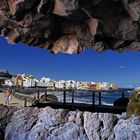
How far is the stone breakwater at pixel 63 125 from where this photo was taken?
961 centimetres

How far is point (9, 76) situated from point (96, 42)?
14823mm

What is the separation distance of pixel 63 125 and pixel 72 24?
294cm

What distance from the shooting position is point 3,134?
A: 11773 mm

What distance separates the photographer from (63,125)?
10.6m

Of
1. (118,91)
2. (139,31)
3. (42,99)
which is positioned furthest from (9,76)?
(139,31)

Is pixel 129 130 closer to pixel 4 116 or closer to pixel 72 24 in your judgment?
pixel 72 24

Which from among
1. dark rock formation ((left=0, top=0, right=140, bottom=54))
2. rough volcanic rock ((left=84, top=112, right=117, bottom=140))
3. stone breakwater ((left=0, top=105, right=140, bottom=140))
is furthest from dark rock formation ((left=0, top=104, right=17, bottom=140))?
rough volcanic rock ((left=84, top=112, right=117, bottom=140))

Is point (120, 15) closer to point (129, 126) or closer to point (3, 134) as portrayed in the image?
point (129, 126)

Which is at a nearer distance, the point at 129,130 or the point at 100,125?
the point at 129,130

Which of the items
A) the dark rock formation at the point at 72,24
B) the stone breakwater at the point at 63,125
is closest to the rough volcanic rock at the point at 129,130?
the stone breakwater at the point at 63,125

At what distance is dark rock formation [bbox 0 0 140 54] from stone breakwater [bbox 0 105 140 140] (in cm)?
219

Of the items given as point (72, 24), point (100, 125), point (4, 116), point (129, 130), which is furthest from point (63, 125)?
point (72, 24)

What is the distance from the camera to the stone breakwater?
9.61 metres

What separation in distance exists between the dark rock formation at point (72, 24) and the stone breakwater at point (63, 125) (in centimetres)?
219
